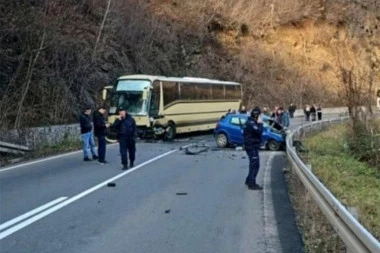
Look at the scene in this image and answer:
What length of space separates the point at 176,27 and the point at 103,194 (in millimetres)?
44815

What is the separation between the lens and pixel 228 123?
27.3 metres

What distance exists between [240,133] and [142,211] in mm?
17144

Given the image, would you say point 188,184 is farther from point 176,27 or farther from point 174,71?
point 176,27

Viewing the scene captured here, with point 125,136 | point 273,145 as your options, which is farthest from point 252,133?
point 273,145

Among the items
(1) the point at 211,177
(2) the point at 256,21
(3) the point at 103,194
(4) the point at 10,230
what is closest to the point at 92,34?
(1) the point at 211,177

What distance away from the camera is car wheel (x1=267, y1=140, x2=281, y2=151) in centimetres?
2562

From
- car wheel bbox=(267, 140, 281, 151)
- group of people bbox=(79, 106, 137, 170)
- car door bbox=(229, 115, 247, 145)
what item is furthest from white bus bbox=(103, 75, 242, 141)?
group of people bbox=(79, 106, 137, 170)

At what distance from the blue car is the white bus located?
16.8 feet

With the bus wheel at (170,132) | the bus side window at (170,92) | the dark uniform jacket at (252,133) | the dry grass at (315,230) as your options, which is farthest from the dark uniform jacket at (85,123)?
the bus side window at (170,92)

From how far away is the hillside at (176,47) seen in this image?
26.6 meters

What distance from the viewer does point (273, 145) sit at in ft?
84.5

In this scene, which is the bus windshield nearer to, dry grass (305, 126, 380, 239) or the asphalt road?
dry grass (305, 126, 380, 239)

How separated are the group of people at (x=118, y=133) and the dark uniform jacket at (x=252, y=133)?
4.35 meters

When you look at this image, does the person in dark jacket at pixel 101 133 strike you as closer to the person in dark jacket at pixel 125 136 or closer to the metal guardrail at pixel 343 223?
the person in dark jacket at pixel 125 136
